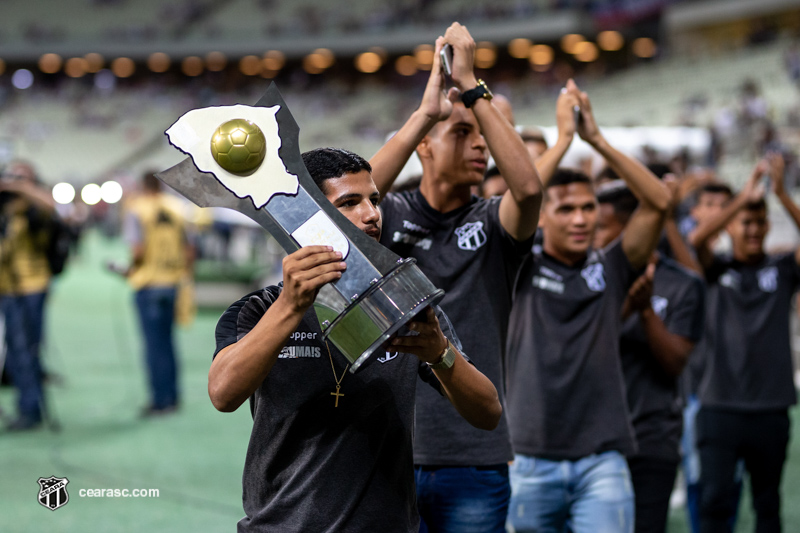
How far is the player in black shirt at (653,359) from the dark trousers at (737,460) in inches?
22.7

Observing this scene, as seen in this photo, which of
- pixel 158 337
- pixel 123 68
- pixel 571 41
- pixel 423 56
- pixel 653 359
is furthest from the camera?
pixel 123 68

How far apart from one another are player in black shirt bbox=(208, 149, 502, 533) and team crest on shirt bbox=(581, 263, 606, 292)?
1.50m

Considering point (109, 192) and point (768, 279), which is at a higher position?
point (109, 192)

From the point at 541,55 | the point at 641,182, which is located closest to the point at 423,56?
the point at 541,55

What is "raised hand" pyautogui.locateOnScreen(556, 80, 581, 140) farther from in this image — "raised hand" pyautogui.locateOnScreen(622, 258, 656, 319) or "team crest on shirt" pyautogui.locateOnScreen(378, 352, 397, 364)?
"team crest on shirt" pyautogui.locateOnScreen(378, 352, 397, 364)

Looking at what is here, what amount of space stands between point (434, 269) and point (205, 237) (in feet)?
54.6

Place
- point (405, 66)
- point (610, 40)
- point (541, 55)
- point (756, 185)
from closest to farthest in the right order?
point (756, 185)
point (610, 40)
point (541, 55)
point (405, 66)

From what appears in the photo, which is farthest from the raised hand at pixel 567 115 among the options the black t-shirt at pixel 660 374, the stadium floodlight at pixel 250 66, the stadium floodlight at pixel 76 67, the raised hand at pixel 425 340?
the stadium floodlight at pixel 76 67

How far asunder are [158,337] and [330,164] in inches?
226

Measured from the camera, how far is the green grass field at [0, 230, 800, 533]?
4582mm

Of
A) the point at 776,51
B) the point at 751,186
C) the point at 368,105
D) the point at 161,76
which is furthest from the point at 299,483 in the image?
the point at 161,76

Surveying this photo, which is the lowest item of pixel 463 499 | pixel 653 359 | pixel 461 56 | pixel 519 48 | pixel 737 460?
pixel 737 460

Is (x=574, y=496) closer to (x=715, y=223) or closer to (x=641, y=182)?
(x=641, y=182)

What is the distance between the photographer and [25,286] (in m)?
6.54
